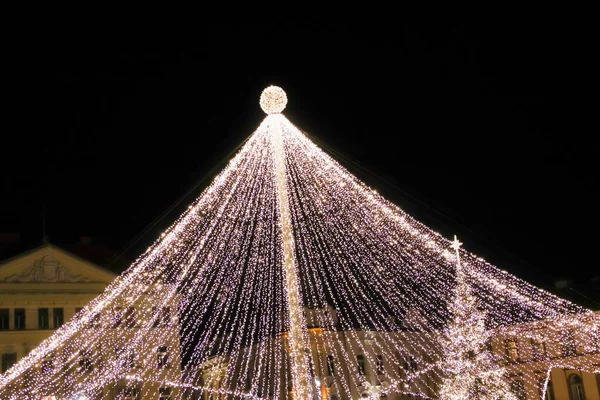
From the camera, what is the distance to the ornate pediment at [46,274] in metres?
38.1

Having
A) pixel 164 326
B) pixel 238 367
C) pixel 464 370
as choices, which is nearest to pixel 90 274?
pixel 164 326

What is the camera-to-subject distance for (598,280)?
44688 mm

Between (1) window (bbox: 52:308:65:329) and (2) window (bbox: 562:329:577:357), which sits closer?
(1) window (bbox: 52:308:65:329)

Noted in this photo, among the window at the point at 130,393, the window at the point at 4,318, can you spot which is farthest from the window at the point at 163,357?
the window at the point at 4,318

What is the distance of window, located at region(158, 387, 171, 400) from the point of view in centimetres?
3862

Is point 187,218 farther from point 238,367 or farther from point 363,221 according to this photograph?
point 238,367

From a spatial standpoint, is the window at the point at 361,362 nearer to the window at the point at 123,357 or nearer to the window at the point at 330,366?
the window at the point at 330,366

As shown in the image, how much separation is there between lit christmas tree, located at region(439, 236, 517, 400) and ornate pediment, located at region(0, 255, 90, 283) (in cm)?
2018

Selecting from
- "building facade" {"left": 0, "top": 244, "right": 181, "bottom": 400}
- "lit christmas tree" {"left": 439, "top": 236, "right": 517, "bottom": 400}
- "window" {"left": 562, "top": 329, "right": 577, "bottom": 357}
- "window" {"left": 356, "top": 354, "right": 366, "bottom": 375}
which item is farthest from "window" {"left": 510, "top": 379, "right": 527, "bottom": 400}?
"building facade" {"left": 0, "top": 244, "right": 181, "bottom": 400}

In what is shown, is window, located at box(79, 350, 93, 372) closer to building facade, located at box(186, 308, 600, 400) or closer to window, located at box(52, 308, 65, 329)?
window, located at box(52, 308, 65, 329)

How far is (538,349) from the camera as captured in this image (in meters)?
42.8

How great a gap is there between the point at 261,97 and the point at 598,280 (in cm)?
3274

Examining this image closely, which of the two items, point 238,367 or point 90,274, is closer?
point 90,274

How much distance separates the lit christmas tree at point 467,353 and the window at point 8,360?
2160 cm
